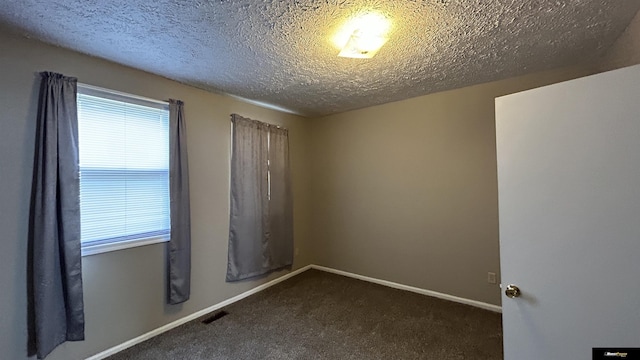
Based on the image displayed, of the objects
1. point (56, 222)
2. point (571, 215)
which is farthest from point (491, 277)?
point (56, 222)

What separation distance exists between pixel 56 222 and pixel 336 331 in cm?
239

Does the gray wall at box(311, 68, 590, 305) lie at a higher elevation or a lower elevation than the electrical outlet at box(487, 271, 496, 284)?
higher

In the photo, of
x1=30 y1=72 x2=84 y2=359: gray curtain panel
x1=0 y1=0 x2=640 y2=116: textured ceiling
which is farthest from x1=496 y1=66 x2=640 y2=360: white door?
x1=30 y1=72 x2=84 y2=359: gray curtain panel

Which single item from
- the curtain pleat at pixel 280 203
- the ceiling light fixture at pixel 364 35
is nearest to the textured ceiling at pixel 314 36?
the ceiling light fixture at pixel 364 35

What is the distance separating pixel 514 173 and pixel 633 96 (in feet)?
1.67

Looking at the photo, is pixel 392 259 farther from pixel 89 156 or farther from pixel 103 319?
pixel 89 156

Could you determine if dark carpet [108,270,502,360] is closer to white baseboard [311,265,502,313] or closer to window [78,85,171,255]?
white baseboard [311,265,502,313]

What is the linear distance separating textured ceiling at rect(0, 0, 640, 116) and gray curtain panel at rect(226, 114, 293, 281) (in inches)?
32.5

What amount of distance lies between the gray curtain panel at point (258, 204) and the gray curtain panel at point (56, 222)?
1402 millimetres

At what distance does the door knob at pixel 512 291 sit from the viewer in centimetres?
134

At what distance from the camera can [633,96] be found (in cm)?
111

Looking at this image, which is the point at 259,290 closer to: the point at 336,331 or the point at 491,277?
the point at 336,331

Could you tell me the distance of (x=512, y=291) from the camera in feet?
4.44

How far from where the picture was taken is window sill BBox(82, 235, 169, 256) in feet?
6.81
